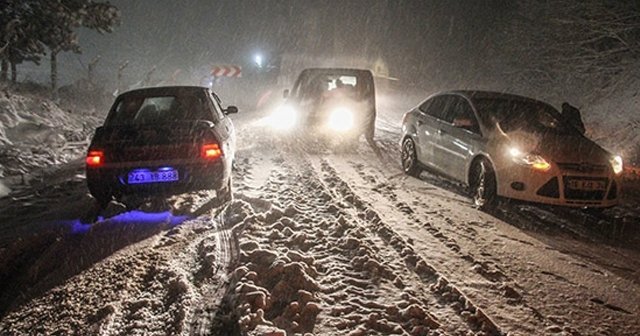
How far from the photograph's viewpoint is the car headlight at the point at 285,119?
1247 centimetres

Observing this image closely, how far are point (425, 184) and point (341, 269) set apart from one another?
162 inches

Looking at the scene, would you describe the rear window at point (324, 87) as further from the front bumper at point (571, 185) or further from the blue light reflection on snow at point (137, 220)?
the blue light reflection on snow at point (137, 220)

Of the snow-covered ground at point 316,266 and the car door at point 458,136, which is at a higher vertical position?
the car door at point 458,136

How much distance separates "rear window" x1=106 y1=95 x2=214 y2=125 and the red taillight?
0.78 meters

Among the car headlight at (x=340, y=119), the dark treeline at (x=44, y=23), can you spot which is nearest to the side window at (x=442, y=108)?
the car headlight at (x=340, y=119)

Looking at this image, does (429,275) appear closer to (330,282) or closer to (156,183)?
(330,282)

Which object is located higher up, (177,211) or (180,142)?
(180,142)

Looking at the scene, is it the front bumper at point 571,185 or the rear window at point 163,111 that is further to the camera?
the rear window at point 163,111

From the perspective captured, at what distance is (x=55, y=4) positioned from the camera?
50.1ft

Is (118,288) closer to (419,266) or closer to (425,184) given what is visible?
(419,266)

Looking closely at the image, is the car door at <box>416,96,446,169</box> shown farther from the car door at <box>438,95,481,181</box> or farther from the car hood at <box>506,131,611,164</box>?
the car hood at <box>506,131,611,164</box>

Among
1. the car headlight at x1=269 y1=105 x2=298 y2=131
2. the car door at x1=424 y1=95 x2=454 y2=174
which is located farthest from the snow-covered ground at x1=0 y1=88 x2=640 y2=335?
the car headlight at x1=269 y1=105 x2=298 y2=131

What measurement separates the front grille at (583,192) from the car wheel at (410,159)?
3028 millimetres

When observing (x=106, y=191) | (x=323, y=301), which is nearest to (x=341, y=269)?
(x=323, y=301)
